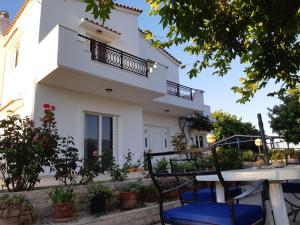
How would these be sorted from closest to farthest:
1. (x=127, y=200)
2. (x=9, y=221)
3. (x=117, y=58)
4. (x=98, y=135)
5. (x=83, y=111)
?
(x=9, y=221), (x=127, y=200), (x=83, y=111), (x=98, y=135), (x=117, y=58)

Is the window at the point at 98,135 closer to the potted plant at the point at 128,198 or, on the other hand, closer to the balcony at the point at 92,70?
the balcony at the point at 92,70

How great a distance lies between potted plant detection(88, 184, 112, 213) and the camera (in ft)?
15.8

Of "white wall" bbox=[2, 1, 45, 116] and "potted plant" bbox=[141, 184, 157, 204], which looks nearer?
"potted plant" bbox=[141, 184, 157, 204]

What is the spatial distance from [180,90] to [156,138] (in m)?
2.82

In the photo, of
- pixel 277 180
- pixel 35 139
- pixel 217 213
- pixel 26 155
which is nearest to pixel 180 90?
pixel 35 139

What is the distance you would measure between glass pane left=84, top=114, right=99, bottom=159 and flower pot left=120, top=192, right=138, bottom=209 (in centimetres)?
398

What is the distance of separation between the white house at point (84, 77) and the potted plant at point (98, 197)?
3.79 metres

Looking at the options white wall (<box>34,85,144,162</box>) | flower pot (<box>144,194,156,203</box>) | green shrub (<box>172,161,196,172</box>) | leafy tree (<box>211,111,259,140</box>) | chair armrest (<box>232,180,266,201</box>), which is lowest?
flower pot (<box>144,194,156,203</box>)

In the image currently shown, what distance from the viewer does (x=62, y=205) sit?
4.14 metres

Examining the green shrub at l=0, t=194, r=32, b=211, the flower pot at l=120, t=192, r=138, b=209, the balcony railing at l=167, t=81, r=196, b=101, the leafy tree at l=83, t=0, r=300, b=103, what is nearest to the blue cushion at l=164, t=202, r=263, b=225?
the leafy tree at l=83, t=0, r=300, b=103

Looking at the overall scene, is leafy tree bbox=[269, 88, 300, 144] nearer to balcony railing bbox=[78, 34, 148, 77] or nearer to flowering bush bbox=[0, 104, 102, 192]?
balcony railing bbox=[78, 34, 148, 77]

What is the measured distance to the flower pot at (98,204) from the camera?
15.8ft

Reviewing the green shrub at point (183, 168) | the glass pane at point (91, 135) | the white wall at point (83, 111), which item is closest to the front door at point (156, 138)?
the white wall at point (83, 111)

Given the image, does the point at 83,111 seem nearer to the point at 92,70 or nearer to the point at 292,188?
the point at 92,70
